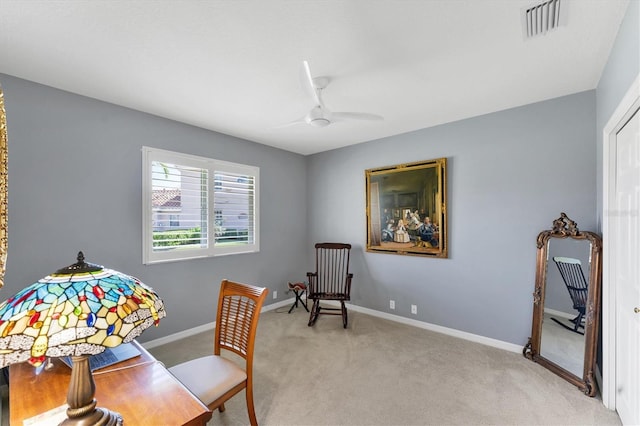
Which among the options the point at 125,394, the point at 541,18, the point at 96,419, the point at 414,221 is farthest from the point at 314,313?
the point at 541,18

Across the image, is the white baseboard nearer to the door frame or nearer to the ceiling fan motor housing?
the door frame

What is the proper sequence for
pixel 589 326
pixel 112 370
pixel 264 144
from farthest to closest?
pixel 264 144 < pixel 589 326 < pixel 112 370

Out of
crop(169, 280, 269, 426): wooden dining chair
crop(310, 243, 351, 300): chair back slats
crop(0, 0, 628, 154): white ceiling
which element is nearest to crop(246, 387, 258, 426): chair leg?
crop(169, 280, 269, 426): wooden dining chair

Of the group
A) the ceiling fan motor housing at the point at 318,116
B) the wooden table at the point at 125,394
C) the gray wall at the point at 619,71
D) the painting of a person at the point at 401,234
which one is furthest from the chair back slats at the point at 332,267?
the wooden table at the point at 125,394

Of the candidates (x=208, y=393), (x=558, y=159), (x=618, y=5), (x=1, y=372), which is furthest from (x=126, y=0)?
(x=558, y=159)

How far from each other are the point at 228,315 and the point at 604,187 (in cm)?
288

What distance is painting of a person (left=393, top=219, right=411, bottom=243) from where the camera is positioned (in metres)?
3.74

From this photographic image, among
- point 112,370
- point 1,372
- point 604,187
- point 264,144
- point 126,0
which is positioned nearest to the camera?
point 112,370

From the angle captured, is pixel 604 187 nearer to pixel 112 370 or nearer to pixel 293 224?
pixel 112 370

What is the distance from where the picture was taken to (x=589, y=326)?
2.28m

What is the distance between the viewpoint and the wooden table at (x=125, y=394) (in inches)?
41.5

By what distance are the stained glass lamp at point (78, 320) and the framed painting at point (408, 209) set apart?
3.20 metres

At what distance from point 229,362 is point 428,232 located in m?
2.66

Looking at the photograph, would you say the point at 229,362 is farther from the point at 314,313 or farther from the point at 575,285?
the point at 575,285
